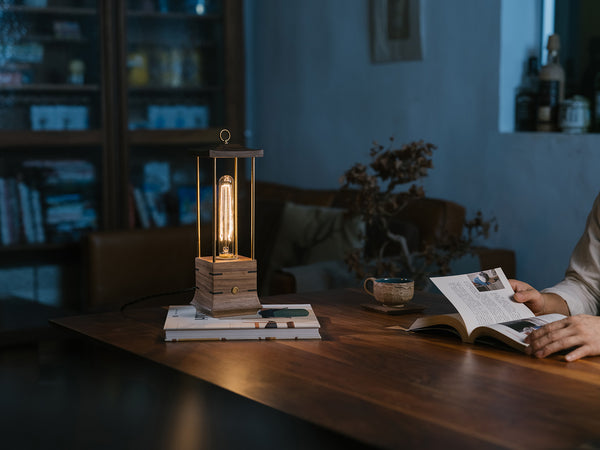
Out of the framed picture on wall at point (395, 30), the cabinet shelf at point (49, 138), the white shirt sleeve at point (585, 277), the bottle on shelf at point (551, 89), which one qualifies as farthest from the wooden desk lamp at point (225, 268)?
the cabinet shelf at point (49, 138)

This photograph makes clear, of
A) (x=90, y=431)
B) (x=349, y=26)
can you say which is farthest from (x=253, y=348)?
(x=349, y=26)

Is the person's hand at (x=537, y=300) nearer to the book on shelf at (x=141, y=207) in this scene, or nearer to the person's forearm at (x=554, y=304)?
the person's forearm at (x=554, y=304)

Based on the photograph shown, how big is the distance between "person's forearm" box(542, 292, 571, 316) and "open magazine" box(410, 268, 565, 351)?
0.42ft

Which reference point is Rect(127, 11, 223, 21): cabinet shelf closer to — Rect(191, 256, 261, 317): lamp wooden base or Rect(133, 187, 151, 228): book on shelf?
Rect(133, 187, 151, 228): book on shelf

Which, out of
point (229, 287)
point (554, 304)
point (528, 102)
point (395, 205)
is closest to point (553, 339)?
point (554, 304)

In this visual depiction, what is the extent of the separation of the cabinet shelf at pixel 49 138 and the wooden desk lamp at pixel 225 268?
8.58 feet

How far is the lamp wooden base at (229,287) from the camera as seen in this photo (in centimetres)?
164

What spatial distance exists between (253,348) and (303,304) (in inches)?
12.4

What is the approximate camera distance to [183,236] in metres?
3.68

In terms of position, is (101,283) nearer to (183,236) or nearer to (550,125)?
(183,236)

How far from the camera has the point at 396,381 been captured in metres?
1.30

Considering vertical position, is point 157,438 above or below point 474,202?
below

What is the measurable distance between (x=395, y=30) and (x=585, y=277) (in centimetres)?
208

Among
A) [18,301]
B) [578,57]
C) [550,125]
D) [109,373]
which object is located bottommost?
[109,373]
